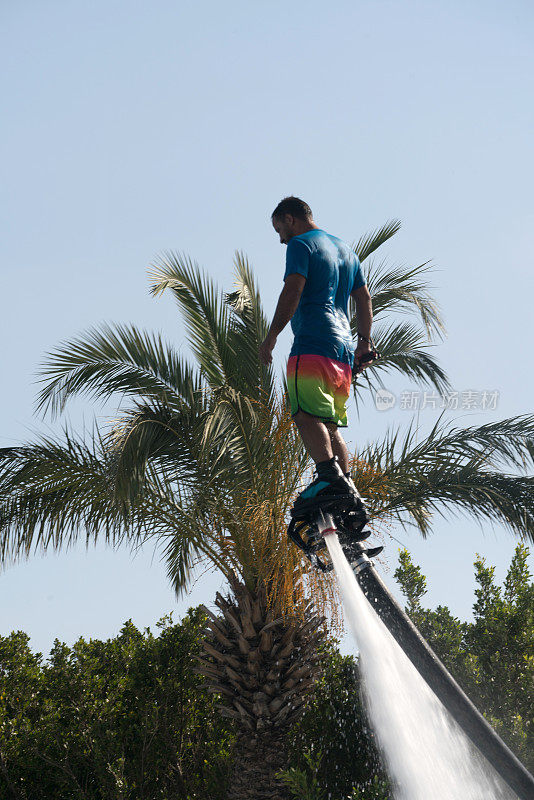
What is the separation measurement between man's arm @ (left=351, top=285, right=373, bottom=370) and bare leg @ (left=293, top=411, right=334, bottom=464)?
82 centimetres

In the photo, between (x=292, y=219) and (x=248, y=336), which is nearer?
(x=292, y=219)

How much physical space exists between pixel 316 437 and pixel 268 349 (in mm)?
575

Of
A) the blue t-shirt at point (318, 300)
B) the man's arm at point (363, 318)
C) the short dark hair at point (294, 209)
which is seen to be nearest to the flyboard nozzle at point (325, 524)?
the blue t-shirt at point (318, 300)

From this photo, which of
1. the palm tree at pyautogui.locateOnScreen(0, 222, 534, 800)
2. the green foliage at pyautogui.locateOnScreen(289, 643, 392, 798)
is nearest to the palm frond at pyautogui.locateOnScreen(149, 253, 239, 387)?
the palm tree at pyautogui.locateOnScreen(0, 222, 534, 800)

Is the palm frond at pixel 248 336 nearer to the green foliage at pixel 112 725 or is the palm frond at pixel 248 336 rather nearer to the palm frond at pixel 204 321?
the palm frond at pixel 204 321

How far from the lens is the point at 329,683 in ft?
32.8

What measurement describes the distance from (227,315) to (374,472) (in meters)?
2.29

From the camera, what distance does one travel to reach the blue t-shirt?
3967mm

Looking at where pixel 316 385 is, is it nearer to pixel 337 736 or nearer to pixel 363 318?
pixel 363 318

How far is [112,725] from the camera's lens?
9844 millimetres

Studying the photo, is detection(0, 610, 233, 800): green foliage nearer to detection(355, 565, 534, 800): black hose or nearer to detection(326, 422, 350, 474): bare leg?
detection(355, 565, 534, 800): black hose

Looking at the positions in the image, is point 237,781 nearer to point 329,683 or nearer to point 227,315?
point 329,683

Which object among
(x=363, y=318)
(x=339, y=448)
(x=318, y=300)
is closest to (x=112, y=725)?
(x=339, y=448)

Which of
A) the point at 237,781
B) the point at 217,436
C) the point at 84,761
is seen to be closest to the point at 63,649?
the point at 84,761
